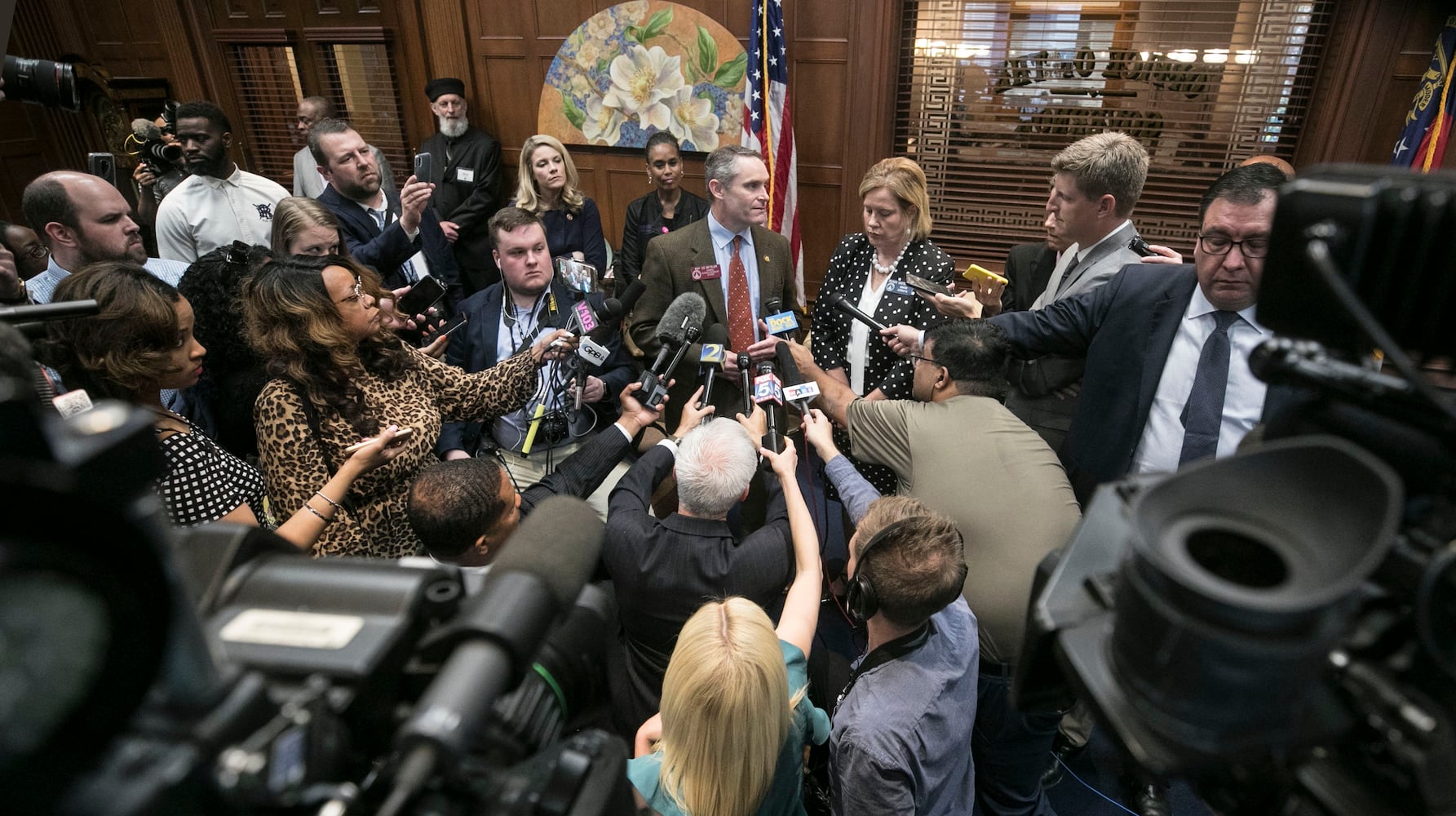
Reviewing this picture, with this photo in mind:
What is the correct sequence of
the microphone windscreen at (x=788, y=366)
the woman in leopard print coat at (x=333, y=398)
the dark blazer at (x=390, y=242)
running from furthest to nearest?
the dark blazer at (x=390, y=242) → the microphone windscreen at (x=788, y=366) → the woman in leopard print coat at (x=333, y=398)

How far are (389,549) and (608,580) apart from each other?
0.59 meters

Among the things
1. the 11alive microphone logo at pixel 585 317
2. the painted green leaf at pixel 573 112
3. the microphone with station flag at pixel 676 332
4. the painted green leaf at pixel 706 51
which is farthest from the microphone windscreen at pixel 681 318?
the painted green leaf at pixel 573 112

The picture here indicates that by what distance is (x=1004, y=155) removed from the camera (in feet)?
14.7

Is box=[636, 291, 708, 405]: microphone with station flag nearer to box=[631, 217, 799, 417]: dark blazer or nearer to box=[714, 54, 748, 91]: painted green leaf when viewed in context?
box=[631, 217, 799, 417]: dark blazer

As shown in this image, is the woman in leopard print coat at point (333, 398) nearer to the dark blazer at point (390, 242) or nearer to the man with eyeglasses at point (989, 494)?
the dark blazer at point (390, 242)

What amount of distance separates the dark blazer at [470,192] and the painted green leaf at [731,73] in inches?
67.5

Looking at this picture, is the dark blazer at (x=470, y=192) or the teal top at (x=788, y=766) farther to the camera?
the dark blazer at (x=470, y=192)

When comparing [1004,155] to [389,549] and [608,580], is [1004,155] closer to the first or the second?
[608,580]

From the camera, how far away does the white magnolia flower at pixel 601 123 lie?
519cm

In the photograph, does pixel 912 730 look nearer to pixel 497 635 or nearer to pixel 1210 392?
pixel 497 635

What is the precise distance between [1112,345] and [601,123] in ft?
14.0

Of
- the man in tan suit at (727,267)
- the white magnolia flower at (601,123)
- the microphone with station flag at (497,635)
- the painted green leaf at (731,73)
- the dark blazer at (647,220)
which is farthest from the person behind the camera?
the white magnolia flower at (601,123)

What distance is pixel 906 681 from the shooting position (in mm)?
1452

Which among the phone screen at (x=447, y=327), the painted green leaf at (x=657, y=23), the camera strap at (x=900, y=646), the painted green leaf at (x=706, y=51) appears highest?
the painted green leaf at (x=657, y=23)
